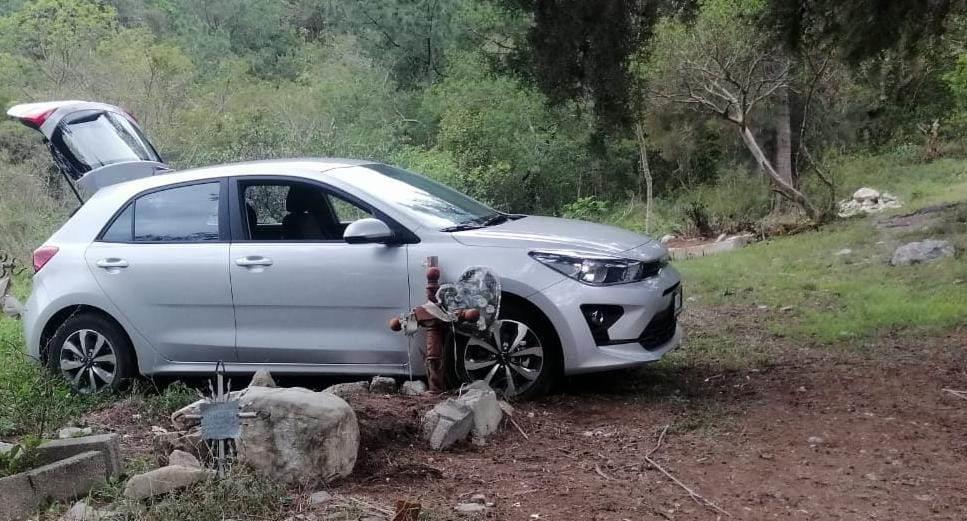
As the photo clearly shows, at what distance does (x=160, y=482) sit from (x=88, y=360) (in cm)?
271

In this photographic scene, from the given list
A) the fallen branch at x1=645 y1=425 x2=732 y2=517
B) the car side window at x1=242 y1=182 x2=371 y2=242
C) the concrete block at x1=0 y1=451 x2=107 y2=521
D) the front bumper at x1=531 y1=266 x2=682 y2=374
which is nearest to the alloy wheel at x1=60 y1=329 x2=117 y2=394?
the car side window at x1=242 y1=182 x2=371 y2=242

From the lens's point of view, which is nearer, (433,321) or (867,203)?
(433,321)

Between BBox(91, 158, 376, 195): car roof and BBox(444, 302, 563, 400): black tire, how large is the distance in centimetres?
154

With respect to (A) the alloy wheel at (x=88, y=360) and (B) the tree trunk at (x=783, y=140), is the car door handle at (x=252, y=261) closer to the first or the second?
(A) the alloy wheel at (x=88, y=360)

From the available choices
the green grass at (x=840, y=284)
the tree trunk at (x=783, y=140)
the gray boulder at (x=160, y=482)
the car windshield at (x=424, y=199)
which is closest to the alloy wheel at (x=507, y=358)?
the car windshield at (x=424, y=199)

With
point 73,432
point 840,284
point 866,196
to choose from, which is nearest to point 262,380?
point 73,432

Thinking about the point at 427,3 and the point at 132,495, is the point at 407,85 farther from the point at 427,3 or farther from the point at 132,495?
the point at 132,495

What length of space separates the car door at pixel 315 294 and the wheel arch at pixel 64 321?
2.95ft

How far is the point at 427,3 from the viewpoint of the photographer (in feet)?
116

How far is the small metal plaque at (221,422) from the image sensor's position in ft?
12.9

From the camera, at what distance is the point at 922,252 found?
10398 millimetres

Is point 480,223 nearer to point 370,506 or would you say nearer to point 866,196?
point 370,506

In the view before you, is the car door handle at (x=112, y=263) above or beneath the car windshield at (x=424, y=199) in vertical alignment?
beneath

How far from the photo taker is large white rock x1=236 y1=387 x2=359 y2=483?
13.3 ft
